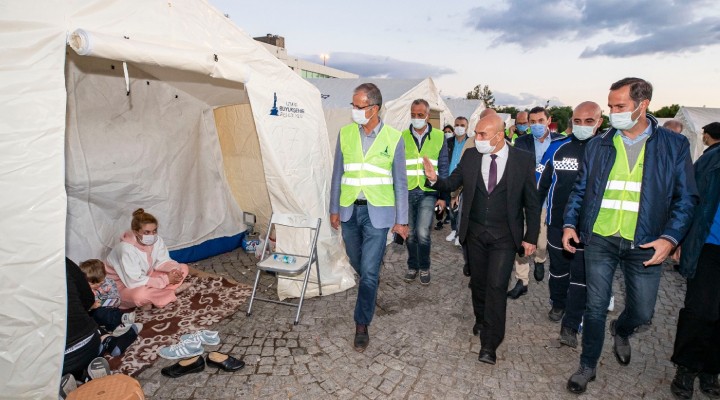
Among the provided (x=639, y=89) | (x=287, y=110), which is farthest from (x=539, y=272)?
(x=287, y=110)

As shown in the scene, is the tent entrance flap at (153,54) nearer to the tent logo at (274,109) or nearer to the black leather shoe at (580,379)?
the tent logo at (274,109)

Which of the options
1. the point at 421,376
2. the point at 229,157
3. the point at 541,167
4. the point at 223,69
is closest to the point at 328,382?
the point at 421,376

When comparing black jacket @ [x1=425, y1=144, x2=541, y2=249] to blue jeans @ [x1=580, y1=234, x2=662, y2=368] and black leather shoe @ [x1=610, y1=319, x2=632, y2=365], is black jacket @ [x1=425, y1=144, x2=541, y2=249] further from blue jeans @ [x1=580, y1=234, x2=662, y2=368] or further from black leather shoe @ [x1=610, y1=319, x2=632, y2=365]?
black leather shoe @ [x1=610, y1=319, x2=632, y2=365]

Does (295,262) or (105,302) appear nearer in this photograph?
(105,302)

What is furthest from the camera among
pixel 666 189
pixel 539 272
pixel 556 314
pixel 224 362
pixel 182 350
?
pixel 539 272

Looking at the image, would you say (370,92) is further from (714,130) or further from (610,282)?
(714,130)

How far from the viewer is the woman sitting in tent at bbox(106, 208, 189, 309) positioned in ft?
14.9

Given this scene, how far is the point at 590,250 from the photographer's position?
9.98 ft

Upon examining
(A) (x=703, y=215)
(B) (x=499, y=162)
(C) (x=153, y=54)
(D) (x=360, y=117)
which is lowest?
(A) (x=703, y=215)

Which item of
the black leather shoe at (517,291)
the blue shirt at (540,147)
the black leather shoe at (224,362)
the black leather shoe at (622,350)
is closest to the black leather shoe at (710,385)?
the black leather shoe at (622,350)

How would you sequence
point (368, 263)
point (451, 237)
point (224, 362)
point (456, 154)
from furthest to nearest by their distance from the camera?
point (451, 237)
point (456, 154)
point (368, 263)
point (224, 362)

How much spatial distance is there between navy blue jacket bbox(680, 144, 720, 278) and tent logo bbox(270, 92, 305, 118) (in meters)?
3.73

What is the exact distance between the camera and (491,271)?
340 centimetres

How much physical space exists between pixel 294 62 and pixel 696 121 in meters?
31.5
